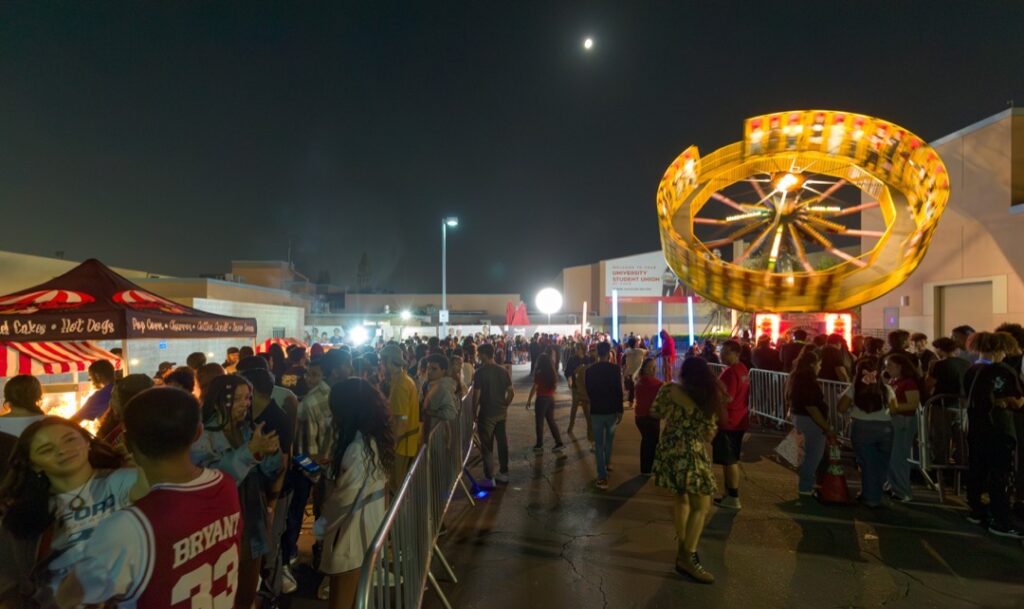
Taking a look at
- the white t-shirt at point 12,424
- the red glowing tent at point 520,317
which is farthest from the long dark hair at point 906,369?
the red glowing tent at point 520,317

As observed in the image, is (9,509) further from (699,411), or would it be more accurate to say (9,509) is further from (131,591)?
(699,411)

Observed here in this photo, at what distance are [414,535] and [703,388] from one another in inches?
108

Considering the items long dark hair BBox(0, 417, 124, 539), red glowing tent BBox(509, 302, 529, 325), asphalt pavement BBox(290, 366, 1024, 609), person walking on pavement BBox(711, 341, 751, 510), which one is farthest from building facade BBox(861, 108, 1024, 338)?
red glowing tent BBox(509, 302, 529, 325)

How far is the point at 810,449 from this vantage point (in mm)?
6594

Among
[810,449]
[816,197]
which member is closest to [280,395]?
[810,449]

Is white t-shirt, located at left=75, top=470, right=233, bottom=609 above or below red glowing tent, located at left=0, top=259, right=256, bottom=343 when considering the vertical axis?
below

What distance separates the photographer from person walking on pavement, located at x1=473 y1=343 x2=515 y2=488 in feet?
24.0

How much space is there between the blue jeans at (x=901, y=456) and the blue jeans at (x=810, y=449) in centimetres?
90

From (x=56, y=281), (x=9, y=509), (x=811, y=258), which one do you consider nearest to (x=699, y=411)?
(x=9, y=509)

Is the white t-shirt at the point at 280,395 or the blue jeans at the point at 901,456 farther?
the blue jeans at the point at 901,456

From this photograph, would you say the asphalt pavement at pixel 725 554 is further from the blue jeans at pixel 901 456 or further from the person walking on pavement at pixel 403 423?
the person walking on pavement at pixel 403 423

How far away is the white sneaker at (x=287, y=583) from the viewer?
4.43 metres

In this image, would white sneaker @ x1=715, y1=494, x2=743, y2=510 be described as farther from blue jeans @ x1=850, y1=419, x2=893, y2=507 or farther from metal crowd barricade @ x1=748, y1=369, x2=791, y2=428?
metal crowd barricade @ x1=748, y1=369, x2=791, y2=428

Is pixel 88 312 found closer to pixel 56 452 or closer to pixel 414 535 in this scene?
pixel 56 452
